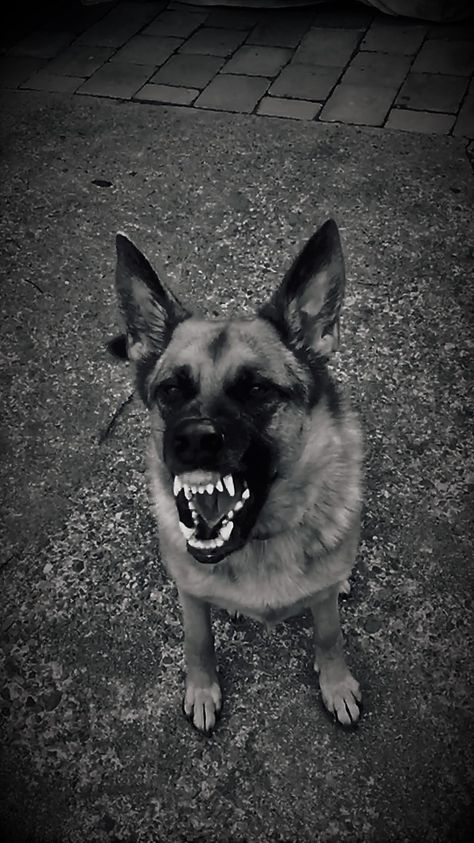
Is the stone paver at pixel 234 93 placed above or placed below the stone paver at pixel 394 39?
above

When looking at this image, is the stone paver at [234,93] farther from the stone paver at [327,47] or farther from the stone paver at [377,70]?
the stone paver at [377,70]

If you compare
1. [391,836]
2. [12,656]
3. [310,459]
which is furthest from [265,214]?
[391,836]

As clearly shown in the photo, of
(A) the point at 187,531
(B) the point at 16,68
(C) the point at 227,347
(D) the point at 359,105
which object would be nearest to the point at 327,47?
(D) the point at 359,105

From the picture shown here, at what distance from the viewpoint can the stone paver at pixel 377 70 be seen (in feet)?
16.6

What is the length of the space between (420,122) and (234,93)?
1499 millimetres

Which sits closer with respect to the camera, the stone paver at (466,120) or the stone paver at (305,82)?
the stone paver at (466,120)

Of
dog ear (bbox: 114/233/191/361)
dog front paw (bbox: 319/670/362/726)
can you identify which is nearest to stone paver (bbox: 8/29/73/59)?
dog ear (bbox: 114/233/191/361)

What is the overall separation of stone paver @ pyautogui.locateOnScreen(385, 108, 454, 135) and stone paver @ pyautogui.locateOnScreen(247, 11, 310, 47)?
141 centimetres

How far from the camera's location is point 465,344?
11.3 ft

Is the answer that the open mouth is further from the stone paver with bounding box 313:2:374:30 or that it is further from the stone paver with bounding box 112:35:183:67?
the stone paver with bounding box 313:2:374:30

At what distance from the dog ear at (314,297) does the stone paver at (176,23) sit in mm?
4817

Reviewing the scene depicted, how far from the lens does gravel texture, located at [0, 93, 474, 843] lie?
2162 millimetres

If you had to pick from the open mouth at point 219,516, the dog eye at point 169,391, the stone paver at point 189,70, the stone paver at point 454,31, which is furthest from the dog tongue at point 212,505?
the stone paver at point 454,31

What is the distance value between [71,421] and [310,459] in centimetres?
165
